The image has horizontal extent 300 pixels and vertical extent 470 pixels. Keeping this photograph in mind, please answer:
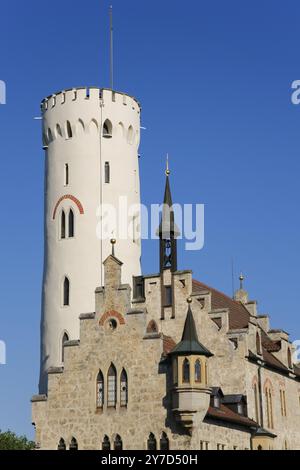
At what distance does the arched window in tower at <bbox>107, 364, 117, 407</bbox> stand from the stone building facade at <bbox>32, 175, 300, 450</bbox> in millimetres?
52

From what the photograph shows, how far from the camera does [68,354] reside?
2041 inches

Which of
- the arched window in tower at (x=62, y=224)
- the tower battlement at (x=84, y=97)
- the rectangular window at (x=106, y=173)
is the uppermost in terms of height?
the tower battlement at (x=84, y=97)

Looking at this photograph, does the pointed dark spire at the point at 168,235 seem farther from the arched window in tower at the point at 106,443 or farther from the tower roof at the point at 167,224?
the arched window in tower at the point at 106,443

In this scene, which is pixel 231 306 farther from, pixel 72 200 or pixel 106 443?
pixel 106 443

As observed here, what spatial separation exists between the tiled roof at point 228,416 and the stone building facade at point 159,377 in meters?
0.09

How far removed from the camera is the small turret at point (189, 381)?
46.8 meters

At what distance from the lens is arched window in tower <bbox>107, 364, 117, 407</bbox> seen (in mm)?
50094

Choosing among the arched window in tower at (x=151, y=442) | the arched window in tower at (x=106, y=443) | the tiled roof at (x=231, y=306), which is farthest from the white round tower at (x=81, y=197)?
the arched window in tower at (x=151, y=442)

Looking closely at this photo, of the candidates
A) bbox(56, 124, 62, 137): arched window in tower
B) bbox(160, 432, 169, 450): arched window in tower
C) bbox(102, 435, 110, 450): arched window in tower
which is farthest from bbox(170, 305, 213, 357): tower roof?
bbox(56, 124, 62, 137): arched window in tower

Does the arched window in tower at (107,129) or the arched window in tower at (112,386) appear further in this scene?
the arched window in tower at (107,129)

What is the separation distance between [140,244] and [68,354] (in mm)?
18402

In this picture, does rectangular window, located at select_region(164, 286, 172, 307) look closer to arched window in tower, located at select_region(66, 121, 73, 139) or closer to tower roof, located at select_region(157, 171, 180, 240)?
tower roof, located at select_region(157, 171, 180, 240)

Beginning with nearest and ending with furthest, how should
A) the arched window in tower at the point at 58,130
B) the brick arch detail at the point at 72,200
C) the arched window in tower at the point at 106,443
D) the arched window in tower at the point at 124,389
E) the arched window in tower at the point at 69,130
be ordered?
the arched window in tower at the point at 106,443 → the arched window in tower at the point at 124,389 → the brick arch detail at the point at 72,200 → the arched window in tower at the point at 69,130 → the arched window in tower at the point at 58,130
